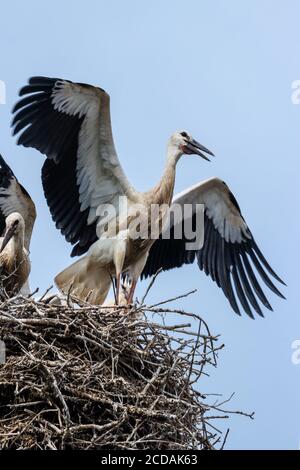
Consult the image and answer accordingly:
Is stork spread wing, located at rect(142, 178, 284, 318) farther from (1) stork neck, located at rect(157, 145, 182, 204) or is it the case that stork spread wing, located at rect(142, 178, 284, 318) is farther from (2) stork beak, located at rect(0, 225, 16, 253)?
(2) stork beak, located at rect(0, 225, 16, 253)

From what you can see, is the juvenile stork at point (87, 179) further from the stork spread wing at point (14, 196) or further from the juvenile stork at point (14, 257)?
the juvenile stork at point (14, 257)

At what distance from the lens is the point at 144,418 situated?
743 cm

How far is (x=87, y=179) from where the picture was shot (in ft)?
31.0

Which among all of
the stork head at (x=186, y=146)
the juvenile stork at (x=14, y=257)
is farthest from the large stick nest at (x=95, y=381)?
the stork head at (x=186, y=146)

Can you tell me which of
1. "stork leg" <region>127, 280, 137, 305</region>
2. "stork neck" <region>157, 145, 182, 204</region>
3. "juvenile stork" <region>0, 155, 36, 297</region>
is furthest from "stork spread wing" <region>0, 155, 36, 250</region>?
"stork neck" <region>157, 145, 182, 204</region>

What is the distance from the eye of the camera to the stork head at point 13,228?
28.9 ft

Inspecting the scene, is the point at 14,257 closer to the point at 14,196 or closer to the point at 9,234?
the point at 9,234

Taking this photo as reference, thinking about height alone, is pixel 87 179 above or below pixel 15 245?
above

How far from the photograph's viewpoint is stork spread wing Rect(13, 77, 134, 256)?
30.1 feet

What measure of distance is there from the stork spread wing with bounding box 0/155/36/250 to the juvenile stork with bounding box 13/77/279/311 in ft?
0.51

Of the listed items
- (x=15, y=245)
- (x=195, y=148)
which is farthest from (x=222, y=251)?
(x=15, y=245)

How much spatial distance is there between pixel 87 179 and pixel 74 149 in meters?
0.23
